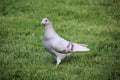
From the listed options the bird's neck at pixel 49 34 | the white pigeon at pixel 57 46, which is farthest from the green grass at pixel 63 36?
the bird's neck at pixel 49 34

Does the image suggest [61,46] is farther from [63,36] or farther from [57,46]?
[63,36]

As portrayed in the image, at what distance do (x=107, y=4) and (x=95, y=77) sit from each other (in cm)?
619

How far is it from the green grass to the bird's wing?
0.28 m

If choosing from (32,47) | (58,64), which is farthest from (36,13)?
(58,64)

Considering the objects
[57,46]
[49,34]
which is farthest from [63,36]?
[57,46]

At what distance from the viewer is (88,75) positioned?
7.21 meters

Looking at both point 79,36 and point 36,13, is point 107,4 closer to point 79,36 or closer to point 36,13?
point 36,13

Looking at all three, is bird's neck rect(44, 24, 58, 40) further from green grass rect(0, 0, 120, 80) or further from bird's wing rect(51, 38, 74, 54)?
green grass rect(0, 0, 120, 80)

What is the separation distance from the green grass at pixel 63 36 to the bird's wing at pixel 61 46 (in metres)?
0.28

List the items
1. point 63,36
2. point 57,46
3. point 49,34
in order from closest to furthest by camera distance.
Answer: point 57,46 < point 49,34 < point 63,36

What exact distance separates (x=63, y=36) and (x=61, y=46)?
2286 mm

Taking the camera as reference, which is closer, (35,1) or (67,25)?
(67,25)

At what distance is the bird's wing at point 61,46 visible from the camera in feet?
24.9

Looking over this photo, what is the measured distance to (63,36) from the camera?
994 centimetres
